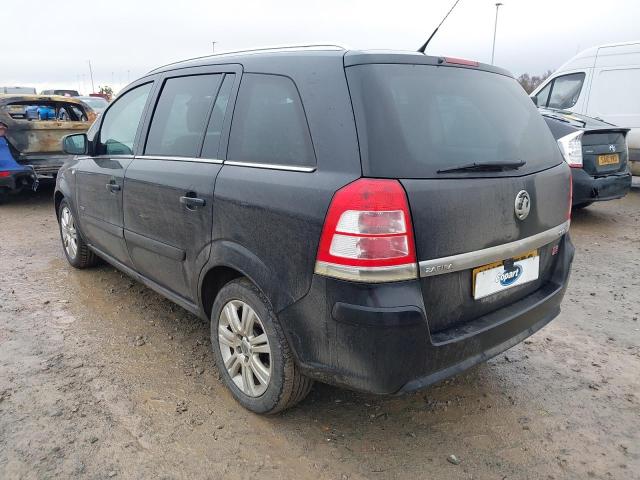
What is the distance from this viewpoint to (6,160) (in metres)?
7.01

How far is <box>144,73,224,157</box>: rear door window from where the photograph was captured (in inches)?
109

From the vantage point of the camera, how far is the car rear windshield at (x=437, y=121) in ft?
6.42

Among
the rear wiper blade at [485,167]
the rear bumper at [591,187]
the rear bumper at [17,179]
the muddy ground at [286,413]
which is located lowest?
the muddy ground at [286,413]

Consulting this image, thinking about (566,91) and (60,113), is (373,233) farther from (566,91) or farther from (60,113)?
(60,113)

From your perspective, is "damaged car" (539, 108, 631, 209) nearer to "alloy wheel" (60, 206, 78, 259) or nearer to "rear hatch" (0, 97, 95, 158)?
"alloy wheel" (60, 206, 78, 259)

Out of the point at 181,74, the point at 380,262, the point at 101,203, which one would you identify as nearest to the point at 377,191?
the point at 380,262

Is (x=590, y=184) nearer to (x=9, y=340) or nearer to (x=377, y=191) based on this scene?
(x=377, y=191)

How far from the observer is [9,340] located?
10.9 feet

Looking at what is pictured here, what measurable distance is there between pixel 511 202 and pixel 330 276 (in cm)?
90

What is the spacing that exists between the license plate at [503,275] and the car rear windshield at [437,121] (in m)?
0.41

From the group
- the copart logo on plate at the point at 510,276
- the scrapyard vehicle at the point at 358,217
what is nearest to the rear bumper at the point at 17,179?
the scrapyard vehicle at the point at 358,217

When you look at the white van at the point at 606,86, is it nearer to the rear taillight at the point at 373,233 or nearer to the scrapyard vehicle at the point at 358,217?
the scrapyard vehicle at the point at 358,217

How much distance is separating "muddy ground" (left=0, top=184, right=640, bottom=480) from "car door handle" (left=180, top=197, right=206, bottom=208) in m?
1.01

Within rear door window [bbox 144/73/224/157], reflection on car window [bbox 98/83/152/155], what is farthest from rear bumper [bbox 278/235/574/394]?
reflection on car window [bbox 98/83/152/155]
